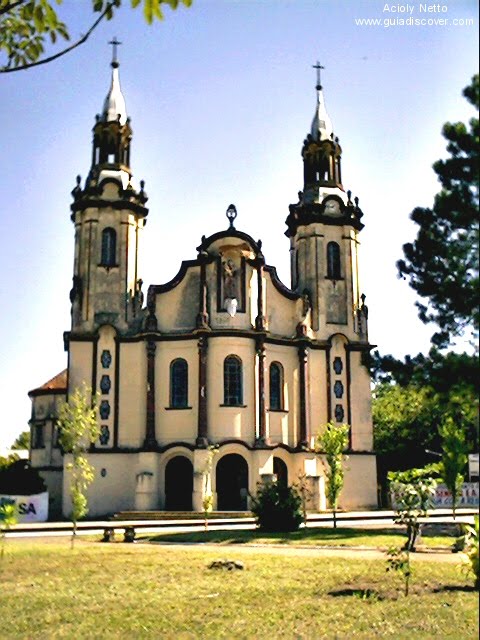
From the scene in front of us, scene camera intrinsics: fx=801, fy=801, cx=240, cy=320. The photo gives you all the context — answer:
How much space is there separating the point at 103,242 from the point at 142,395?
884cm

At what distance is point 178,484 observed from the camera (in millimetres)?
40812

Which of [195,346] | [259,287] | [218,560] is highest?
[259,287]

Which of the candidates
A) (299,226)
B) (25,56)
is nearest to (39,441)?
(299,226)

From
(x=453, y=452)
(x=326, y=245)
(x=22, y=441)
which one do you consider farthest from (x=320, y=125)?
(x=22, y=441)

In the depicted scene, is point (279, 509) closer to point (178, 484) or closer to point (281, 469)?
point (178, 484)

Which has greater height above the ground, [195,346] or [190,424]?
[195,346]

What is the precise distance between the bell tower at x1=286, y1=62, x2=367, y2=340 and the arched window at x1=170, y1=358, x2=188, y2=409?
810 centimetres

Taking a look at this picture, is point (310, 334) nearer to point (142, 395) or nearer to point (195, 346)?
point (195, 346)

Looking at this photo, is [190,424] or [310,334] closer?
[190,424]

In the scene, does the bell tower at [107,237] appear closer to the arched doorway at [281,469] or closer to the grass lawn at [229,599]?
the arched doorway at [281,469]

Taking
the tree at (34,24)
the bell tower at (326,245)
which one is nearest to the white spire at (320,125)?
the bell tower at (326,245)

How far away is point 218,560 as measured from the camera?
18922 millimetres

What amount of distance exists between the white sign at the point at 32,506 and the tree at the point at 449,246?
24160mm

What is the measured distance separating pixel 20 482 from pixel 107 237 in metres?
13.9
